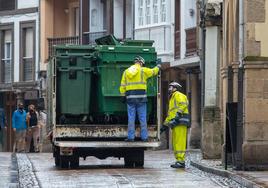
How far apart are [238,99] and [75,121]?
342cm

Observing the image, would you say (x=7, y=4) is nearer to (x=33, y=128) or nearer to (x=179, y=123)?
(x=33, y=128)

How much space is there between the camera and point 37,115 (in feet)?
107

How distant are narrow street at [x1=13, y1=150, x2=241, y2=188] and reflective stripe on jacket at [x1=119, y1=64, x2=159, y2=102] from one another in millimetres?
1383

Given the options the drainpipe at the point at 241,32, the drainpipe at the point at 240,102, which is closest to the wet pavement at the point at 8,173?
the drainpipe at the point at 240,102

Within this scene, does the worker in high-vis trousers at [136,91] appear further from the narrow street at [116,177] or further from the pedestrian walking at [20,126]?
the pedestrian walking at [20,126]

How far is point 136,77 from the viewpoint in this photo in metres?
18.8

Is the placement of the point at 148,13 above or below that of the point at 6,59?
above

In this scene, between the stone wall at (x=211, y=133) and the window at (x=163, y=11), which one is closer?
the stone wall at (x=211, y=133)

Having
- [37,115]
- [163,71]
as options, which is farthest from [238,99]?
[163,71]

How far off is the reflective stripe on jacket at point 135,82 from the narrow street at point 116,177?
4.54 ft

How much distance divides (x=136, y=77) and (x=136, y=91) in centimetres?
28

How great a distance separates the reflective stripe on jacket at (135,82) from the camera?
61.8 ft

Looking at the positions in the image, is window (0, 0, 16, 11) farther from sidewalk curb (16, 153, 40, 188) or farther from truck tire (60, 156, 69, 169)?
truck tire (60, 156, 69, 169)

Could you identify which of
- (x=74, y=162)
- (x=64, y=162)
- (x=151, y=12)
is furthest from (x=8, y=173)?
(x=151, y=12)
